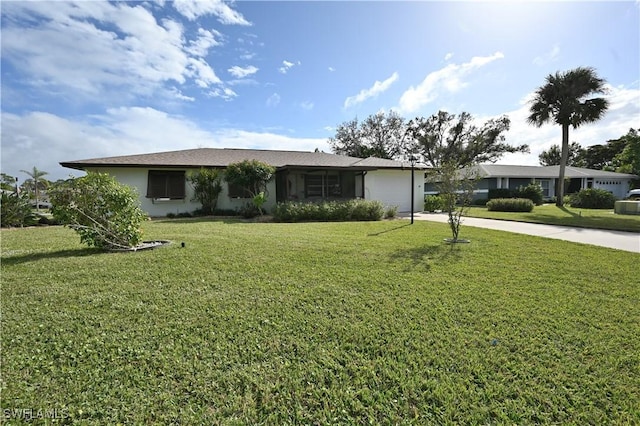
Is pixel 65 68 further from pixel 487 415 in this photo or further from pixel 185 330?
pixel 487 415

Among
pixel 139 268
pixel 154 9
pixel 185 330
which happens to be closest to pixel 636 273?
pixel 185 330

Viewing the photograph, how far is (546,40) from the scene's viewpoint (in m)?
9.79

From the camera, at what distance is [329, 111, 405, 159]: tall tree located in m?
38.5

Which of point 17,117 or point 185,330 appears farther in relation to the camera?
Result: point 17,117

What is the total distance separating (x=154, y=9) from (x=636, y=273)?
12.8 metres

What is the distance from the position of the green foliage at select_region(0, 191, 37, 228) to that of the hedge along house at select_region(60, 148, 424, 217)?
10.9 ft

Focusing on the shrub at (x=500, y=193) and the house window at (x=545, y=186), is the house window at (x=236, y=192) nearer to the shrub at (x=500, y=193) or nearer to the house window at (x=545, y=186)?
the shrub at (x=500, y=193)

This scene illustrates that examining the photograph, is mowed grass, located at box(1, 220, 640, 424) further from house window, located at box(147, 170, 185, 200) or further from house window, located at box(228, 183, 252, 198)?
house window, located at box(228, 183, 252, 198)

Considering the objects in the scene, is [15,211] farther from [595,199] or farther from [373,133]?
[373,133]

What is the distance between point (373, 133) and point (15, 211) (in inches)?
1378

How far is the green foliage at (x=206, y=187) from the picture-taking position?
49.4 ft

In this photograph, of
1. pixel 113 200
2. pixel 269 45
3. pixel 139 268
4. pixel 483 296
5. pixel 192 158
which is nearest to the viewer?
pixel 483 296

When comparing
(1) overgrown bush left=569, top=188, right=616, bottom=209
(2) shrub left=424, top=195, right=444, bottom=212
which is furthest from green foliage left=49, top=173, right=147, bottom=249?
(1) overgrown bush left=569, top=188, right=616, bottom=209

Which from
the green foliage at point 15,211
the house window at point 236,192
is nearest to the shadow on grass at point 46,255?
the green foliage at point 15,211
